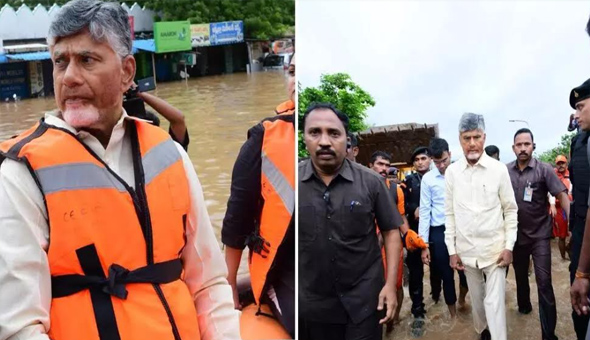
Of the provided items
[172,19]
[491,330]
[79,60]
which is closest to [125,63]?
[79,60]

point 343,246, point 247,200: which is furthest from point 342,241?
point 247,200

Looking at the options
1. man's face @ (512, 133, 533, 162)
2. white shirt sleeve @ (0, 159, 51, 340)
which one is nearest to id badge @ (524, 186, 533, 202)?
man's face @ (512, 133, 533, 162)

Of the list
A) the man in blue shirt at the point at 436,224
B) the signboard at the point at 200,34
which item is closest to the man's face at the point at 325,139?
the signboard at the point at 200,34

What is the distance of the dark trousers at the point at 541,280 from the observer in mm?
Answer: 2354

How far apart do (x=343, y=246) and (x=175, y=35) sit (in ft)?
2.70

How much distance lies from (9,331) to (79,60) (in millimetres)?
469

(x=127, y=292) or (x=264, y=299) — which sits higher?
(x=127, y=292)

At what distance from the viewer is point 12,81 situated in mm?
1550

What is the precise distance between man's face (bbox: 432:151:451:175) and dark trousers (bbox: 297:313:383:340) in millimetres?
830

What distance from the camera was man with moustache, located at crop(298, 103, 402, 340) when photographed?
71.1 inches

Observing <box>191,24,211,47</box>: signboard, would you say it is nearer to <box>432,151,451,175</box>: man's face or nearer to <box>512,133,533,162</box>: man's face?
<box>432,151,451,175</box>: man's face

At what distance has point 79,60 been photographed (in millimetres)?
1026

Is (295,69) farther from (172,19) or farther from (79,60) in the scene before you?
(79,60)

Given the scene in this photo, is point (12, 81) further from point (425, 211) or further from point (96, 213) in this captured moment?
point (425, 211)
